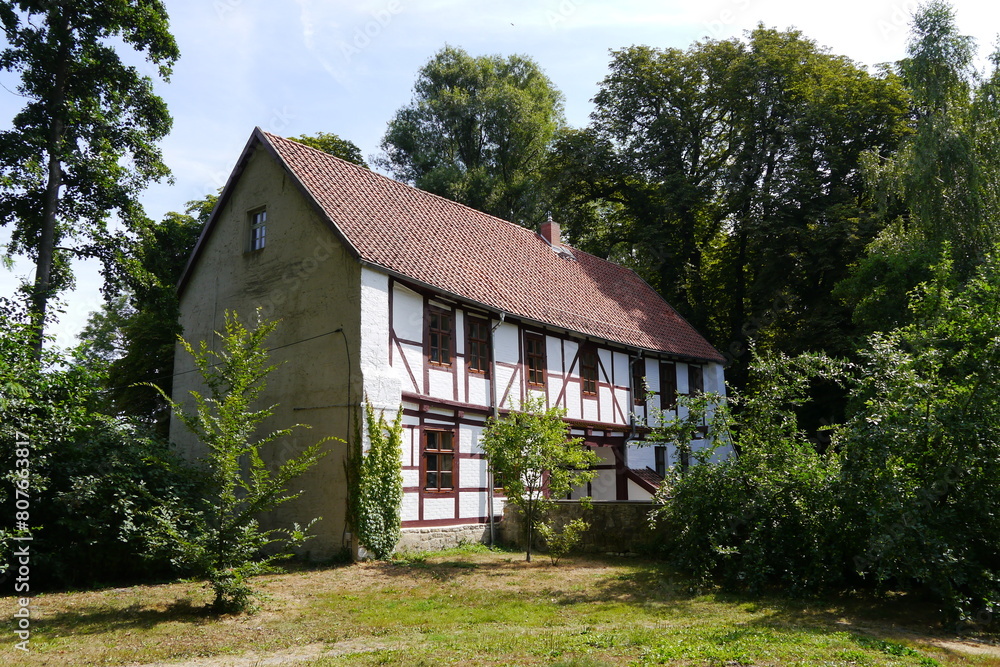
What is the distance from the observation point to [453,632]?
29.7 ft

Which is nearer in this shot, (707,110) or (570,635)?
(570,635)

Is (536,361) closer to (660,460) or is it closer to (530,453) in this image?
(530,453)

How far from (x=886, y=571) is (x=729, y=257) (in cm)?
2428

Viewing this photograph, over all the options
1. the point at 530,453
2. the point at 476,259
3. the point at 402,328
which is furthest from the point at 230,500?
the point at 476,259

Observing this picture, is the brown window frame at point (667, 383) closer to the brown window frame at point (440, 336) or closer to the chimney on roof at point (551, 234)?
the chimney on roof at point (551, 234)

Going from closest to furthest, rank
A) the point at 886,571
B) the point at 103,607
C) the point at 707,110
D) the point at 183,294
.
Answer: the point at 886,571 → the point at 103,607 → the point at 183,294 → the point at 707,110

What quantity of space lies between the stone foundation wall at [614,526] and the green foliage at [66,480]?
7.68m

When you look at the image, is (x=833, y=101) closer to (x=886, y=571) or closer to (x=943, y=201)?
(x=943, y=201)

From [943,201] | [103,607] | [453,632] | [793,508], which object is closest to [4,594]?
[103,607]

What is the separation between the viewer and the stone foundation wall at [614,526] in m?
15.2

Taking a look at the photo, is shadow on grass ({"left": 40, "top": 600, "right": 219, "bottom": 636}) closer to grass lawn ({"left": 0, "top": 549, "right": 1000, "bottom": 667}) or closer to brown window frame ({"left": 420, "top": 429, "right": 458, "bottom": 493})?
grass lawn ({"left": 0, "top": 549, "right": 1000, "bottom": 667})

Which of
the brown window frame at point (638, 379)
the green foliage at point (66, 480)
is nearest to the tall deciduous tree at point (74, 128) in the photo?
the green foliage at point (66, 480)

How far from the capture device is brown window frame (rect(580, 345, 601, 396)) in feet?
70.5

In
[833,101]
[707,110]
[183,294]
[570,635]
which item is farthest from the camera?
[707,110]
